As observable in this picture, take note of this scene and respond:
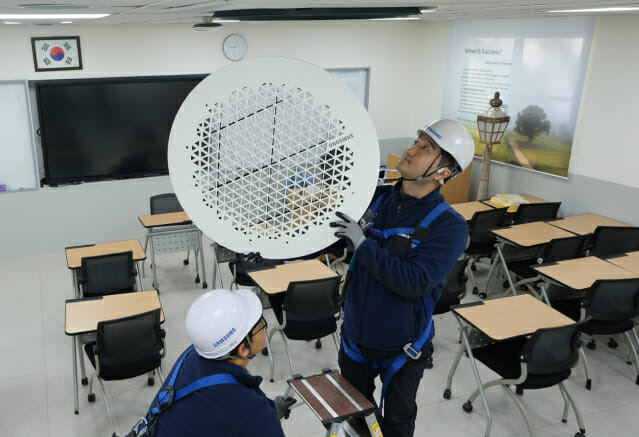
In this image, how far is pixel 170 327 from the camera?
17.2 ft

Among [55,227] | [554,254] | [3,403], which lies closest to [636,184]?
[554,254]

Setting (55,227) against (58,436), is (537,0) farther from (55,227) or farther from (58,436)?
(55,227)

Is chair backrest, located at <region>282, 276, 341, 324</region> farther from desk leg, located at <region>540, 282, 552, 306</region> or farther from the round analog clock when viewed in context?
the round analog clock

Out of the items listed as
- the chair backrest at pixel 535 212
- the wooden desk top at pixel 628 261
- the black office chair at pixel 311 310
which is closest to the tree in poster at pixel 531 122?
the chair backrest at pixel 535 212

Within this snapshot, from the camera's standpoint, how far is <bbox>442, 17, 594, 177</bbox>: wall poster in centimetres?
651

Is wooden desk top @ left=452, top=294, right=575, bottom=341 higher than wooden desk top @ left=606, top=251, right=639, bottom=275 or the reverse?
the reverse

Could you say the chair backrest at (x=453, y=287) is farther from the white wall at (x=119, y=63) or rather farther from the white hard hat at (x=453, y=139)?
the white wall at (x=119, y=63)

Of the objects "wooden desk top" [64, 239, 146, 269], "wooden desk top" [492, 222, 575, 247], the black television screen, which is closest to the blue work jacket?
"wooden desk top" [64, 239, 146, 269]

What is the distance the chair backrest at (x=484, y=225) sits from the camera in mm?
5855

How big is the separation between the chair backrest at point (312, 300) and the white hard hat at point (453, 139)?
208 cm

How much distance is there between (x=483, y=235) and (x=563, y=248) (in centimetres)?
92

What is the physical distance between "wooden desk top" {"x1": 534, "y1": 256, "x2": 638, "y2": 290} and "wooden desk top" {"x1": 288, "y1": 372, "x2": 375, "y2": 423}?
8.62 ft

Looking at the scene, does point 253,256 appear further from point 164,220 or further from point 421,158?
point 164,220

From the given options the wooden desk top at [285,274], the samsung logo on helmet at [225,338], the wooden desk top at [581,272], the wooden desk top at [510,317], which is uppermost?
the samsung logo on helmet at [225,338]
